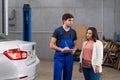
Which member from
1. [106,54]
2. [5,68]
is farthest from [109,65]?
[5,68]

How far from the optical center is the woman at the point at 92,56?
19.2 ft

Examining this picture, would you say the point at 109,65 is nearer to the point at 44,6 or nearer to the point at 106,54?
the point at 106,54

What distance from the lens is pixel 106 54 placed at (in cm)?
1231

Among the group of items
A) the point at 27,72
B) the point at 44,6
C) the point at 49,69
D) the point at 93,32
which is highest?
the point at 44,6

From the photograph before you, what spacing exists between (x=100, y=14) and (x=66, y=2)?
63.8 inches

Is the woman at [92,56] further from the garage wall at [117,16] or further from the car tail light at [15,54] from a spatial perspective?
the garage wall at [117,16]

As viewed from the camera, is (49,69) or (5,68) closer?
(5,68)

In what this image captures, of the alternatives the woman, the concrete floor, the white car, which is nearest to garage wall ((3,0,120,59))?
the concrete floor

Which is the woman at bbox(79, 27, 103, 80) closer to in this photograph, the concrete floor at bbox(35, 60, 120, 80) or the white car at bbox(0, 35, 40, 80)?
the white car at bbox(0, 35, 40, 80)

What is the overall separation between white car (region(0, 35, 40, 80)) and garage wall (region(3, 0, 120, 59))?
28.7 feet

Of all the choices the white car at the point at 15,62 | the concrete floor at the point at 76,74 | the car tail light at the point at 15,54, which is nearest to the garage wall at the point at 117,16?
the concrete floor at the point at 76,74

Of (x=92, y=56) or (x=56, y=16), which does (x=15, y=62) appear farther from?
(x=56, y=16)

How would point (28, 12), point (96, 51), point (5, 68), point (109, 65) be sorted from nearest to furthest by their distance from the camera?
point (5, 68), point (96, 51), point (28, 12), point (109, 65)

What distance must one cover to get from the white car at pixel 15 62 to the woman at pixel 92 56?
40.8 inches
